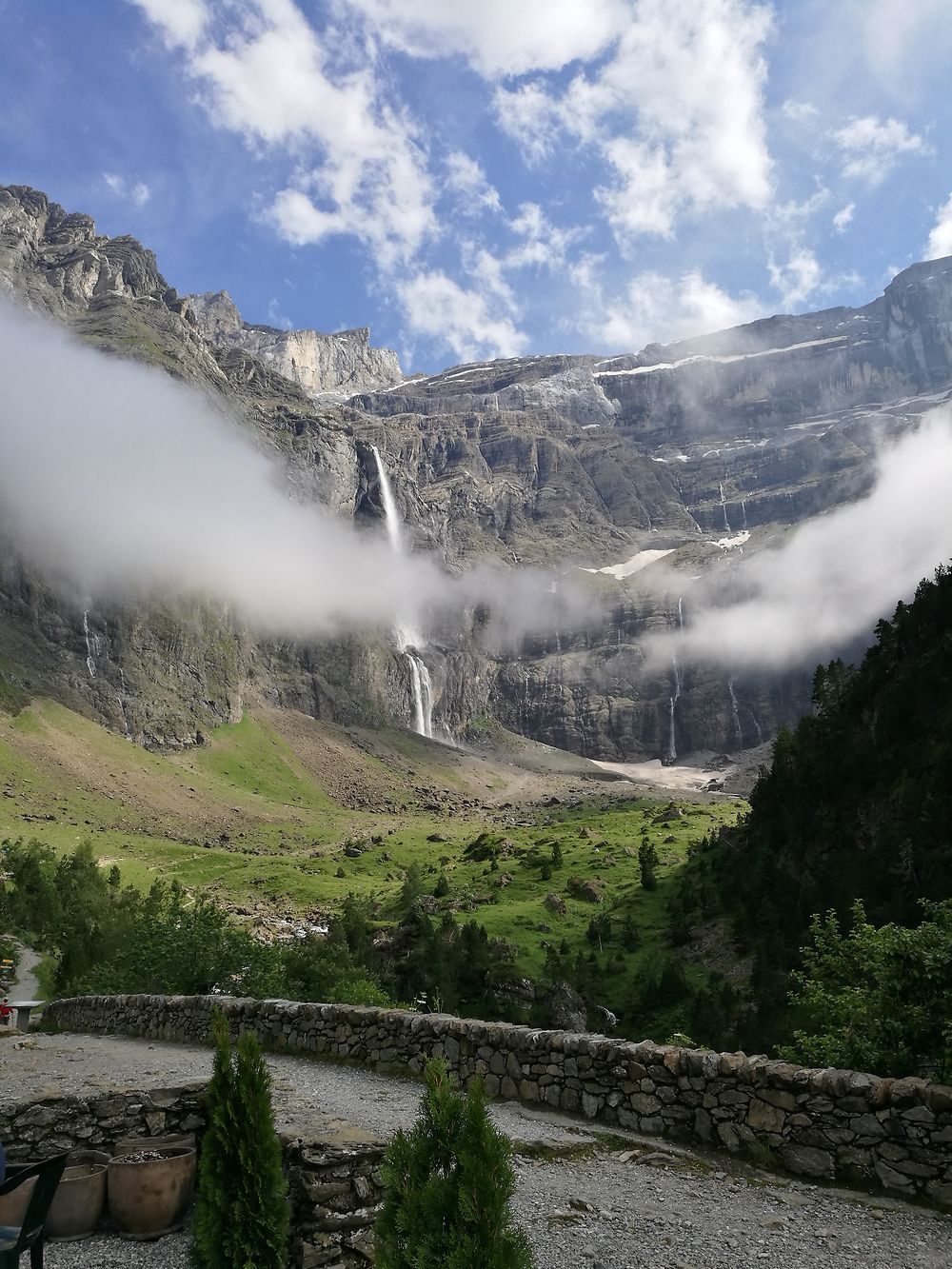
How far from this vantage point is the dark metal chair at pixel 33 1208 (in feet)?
17.5

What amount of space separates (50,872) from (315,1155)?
79.4m

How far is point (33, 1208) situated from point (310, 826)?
150627 mm

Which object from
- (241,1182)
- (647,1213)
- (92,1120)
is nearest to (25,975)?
(92,1120)

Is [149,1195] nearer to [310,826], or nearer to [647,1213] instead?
[647,1213]

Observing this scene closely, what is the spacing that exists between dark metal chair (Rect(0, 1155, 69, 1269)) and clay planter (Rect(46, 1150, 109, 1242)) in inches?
137

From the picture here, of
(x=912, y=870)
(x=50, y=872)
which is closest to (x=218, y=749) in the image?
(x=50, y=872)

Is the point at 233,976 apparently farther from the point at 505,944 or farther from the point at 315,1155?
the point at 505,944

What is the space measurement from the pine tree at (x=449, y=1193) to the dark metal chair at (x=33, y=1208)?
2.29m

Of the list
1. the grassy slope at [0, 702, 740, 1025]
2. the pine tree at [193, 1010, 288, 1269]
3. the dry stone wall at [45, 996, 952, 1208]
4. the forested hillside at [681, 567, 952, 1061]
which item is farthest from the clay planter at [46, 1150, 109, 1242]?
the grassy slope at [0, 702, 740, 1025]

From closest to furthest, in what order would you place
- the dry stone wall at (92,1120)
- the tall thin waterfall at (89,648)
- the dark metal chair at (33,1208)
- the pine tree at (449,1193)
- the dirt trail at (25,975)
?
the dark metal chair at (33,1208), the pine tree at (449,1193), the dry stone wall at (92,1120), the dirt trail at (25,975), the tall thin waterfall at (89,648)

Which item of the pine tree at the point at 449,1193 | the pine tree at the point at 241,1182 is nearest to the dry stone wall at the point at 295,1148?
the pine tree at the point at 241,1182

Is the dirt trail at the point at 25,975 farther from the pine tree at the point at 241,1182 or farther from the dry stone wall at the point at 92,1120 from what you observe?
the pine tree at the point at 241,1182

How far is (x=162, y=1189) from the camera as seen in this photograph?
28.7 ft

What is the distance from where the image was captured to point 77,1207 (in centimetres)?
862
